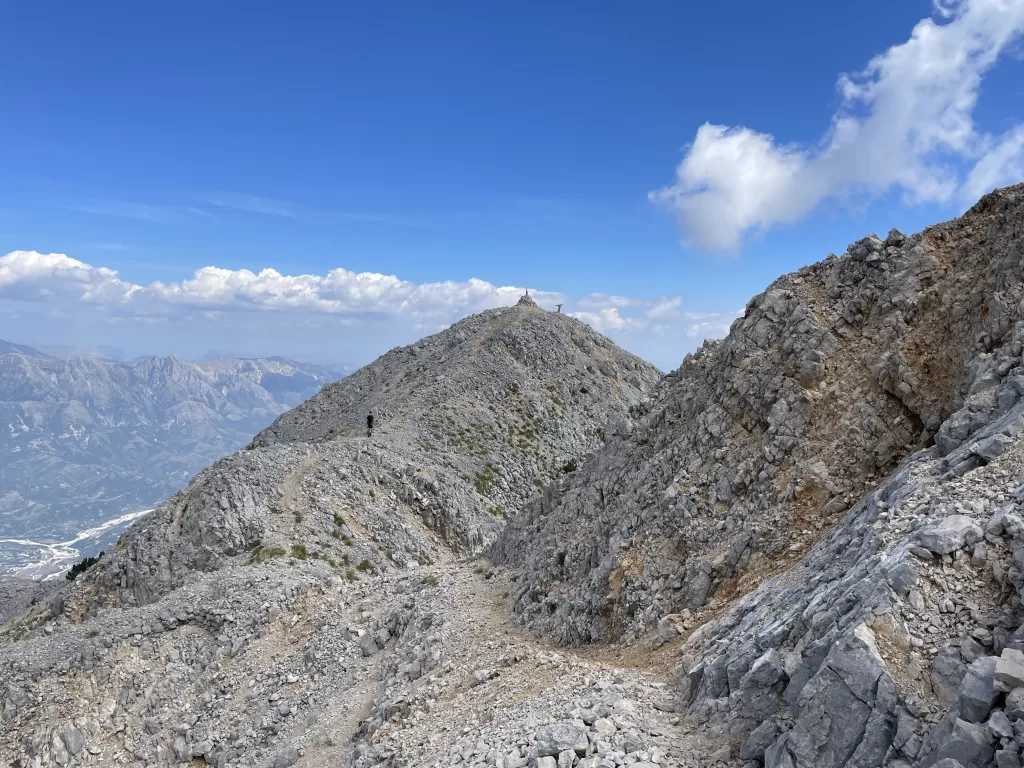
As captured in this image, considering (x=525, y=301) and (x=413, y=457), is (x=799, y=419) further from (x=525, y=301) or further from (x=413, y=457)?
(x=525, y=301)

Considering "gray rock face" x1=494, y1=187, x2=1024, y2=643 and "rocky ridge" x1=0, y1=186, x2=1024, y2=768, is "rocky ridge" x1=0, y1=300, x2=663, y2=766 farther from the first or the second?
"gray rock face" x1=494, y1=187, x2=1024, y2=643

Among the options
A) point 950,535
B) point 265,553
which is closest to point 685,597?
point 950,535

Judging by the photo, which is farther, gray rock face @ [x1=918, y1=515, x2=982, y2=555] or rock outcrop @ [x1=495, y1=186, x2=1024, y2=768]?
gray rock face @ [x1=918, y1=515, x2=982, y2=555]

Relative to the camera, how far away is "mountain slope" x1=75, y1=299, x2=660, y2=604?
1676 inches

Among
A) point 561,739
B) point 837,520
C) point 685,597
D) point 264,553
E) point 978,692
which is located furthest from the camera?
point 264,553

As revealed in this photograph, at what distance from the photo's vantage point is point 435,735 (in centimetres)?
1761

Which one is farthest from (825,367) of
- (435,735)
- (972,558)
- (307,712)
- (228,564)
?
(228,564)

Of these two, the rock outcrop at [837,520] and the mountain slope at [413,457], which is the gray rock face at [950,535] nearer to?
the rock outcrop at [837,520]

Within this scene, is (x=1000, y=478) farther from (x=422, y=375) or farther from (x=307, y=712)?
(x=422, y=375)

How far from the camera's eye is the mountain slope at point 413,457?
4256cm

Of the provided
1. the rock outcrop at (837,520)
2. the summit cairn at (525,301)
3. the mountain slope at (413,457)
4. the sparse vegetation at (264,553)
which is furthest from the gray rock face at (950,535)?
the summit cairn at (525,301)

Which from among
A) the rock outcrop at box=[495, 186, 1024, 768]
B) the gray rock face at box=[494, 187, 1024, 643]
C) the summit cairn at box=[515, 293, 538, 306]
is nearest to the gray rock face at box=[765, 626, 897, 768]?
the rock outcrop at box=[495, 186, 1024, 768]

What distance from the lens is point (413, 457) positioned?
192 ft

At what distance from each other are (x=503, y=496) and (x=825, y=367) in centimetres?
4440
